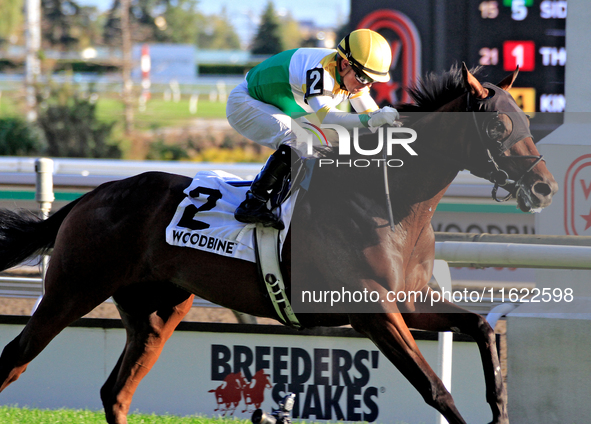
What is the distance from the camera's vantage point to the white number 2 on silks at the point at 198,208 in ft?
10.3

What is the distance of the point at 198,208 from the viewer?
3.18 m

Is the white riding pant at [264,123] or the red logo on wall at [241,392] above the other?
the white riding pant at [264,123]

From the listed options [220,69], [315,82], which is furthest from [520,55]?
[220,69]

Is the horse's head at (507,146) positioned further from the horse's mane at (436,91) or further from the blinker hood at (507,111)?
the horse's mane at (436,91)

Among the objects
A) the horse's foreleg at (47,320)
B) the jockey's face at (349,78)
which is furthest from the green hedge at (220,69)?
the jockey's face at (349,78)

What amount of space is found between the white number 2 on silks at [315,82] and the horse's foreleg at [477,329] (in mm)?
907

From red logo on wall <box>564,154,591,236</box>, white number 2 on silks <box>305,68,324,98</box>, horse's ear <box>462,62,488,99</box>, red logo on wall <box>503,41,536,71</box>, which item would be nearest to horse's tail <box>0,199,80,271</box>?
white number 2 on silks <box>305,68,324,98</box>

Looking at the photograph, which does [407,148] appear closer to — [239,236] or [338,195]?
[338,195]

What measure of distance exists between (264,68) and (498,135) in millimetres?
1021

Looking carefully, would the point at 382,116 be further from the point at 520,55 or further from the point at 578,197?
the point at 520,55

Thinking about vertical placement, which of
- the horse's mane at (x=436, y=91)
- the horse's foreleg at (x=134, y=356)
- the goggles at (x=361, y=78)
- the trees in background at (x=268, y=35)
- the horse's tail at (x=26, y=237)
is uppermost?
the trees in background at (x=268, y=35)

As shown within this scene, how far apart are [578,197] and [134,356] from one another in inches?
86.9

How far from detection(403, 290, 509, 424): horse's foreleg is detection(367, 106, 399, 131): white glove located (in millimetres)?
714

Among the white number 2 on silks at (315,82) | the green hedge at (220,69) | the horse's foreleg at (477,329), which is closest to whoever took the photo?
the horse's foreleg at (477,329)
